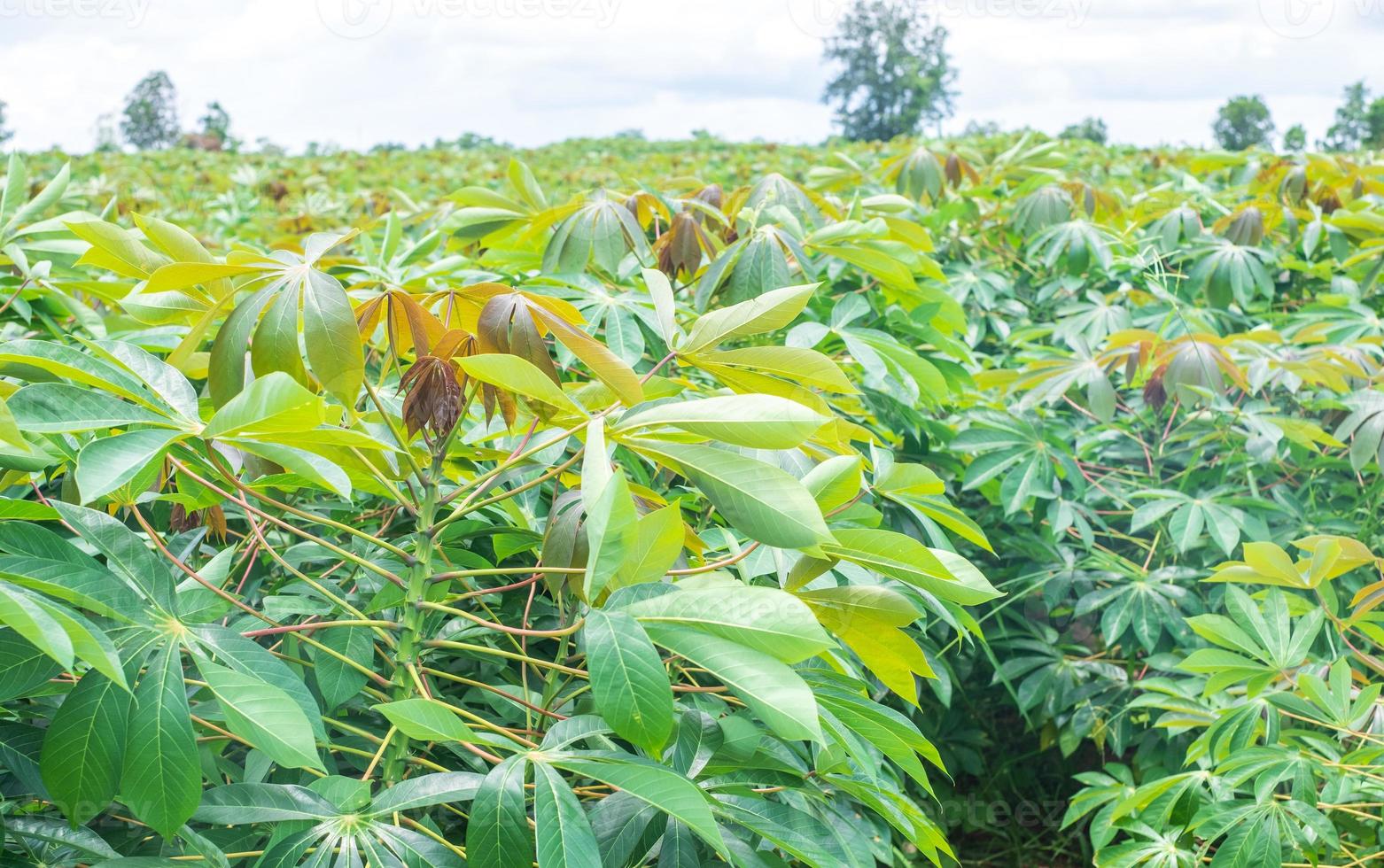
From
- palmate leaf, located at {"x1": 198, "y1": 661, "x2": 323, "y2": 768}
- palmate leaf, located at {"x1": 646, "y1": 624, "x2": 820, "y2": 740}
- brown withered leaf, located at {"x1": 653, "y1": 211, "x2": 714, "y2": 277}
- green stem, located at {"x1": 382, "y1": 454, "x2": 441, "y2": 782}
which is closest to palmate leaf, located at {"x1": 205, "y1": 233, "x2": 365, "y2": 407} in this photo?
green stem, located at {"x1": 382, "y1": 454, "x2": 441, "y2": 782}

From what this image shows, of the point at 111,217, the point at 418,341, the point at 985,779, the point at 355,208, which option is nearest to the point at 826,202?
the point at 418,341

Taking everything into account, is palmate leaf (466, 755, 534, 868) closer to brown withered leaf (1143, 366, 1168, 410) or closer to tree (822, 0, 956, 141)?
brown withered leaf (1143, 366, 1168, 410)

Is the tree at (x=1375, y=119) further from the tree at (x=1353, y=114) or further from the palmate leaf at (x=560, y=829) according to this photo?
the palmate leaf at (x=560, y=829)

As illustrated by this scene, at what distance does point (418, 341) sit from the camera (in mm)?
1005

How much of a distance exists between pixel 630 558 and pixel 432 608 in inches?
10.1

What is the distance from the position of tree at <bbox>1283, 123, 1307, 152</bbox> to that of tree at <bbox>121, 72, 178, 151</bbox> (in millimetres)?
13456

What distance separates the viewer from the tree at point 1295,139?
487cm

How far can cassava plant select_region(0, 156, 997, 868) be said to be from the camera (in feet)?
2.52

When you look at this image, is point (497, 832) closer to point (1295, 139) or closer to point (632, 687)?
point (632, 687)

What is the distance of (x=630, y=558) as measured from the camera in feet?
2.75

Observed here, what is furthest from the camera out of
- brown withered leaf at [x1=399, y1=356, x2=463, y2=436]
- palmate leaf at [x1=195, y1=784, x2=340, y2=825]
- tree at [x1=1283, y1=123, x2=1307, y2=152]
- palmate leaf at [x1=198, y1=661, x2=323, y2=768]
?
tree at [x1=1283, y1=123, x2=1307, y2=152]

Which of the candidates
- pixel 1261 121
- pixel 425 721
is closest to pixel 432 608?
pixel 425 721

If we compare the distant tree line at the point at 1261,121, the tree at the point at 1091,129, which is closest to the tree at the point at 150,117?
the tree at the point at 1091,129

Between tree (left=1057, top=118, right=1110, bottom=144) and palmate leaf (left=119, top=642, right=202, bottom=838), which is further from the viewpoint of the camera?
tree (left=1057, top=118, right=1110, bottom=144)
